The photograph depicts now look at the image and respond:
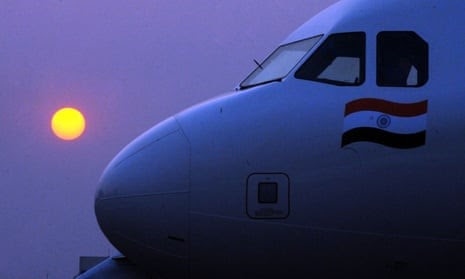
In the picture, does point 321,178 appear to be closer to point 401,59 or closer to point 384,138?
point 384,138

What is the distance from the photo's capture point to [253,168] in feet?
Result: 23.8

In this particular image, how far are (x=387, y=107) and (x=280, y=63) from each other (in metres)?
1.28

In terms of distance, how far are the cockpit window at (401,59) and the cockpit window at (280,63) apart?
623 millimetres

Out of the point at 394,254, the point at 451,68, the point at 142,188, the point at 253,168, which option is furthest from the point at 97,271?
the point at 451,68

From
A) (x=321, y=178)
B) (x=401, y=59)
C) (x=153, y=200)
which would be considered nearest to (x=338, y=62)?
(x=401, y=59)

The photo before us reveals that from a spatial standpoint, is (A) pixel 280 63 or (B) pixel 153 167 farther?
(A) pixel 280 63

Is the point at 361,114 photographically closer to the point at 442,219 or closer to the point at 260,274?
the point at 442,219

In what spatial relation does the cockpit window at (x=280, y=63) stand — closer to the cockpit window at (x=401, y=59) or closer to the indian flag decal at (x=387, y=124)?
the cockpit window at (x=401, y=59)

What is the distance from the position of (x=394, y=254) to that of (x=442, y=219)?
475 mm

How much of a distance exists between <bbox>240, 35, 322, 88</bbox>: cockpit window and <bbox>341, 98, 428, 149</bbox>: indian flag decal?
820 millimetres

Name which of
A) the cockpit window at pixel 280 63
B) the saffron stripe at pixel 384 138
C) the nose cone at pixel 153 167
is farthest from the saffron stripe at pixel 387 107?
the nose cone at pixel 153 167

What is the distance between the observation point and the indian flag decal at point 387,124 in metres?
7.17

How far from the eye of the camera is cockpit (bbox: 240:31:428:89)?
24.5 ft

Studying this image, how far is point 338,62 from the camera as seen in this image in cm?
763
